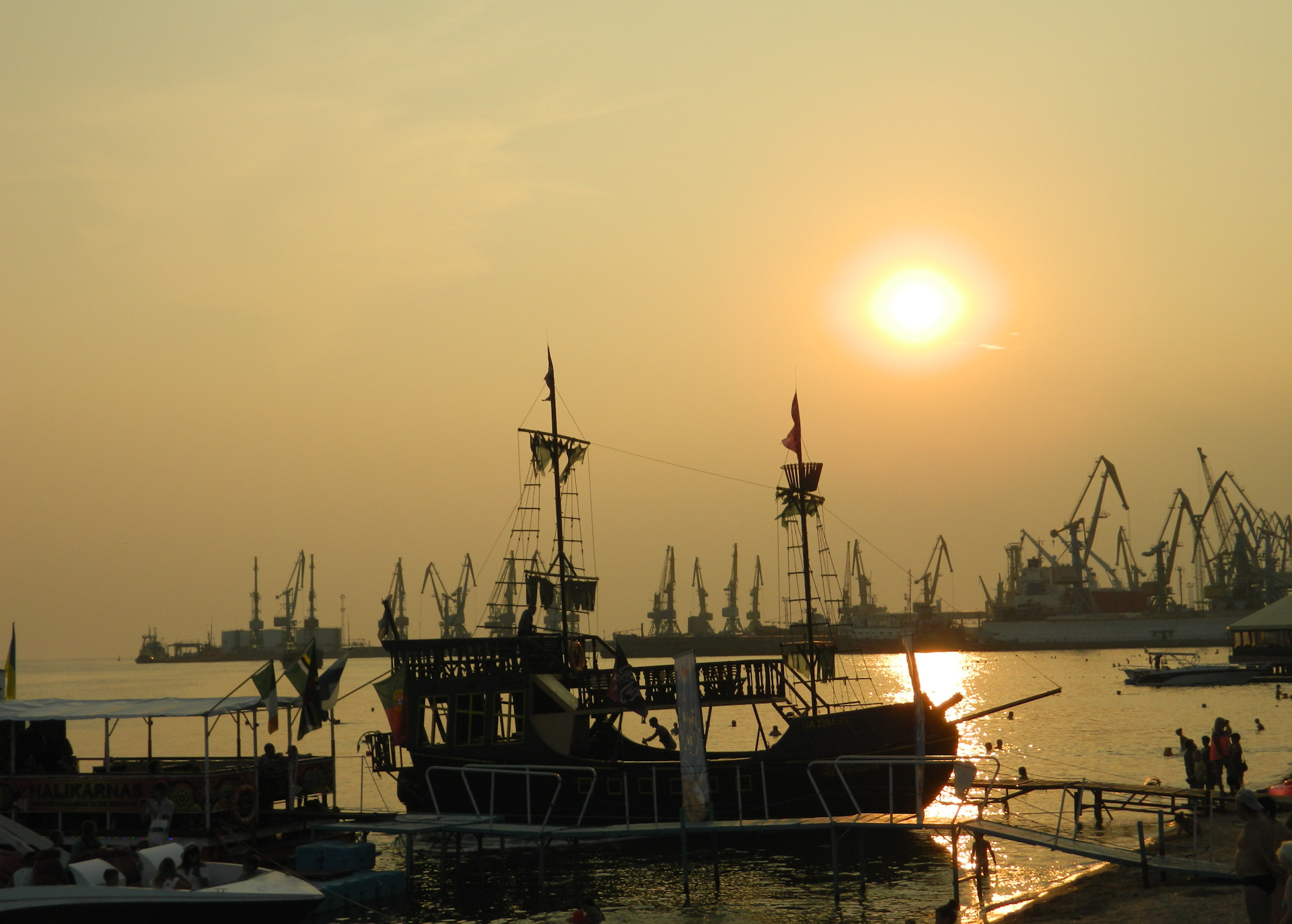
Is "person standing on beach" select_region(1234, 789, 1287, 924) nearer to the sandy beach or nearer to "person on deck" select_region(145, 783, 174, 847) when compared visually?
the sandy beach

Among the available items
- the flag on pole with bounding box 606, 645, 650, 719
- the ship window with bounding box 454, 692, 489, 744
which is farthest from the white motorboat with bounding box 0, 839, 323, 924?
the ship window with bounding box 454, 692, 489, 744

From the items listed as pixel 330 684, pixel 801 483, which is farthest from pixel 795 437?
pixel 330 684

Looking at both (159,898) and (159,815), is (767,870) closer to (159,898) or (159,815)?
(159,815)

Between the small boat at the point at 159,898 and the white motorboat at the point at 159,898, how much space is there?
0.01 metres

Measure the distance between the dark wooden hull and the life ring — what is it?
453 cm

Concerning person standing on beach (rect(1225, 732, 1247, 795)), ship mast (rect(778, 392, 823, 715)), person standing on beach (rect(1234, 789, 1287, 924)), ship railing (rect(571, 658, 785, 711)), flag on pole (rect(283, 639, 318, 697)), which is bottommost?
person standing on beach (rect(1225, 732, 1247, 795))

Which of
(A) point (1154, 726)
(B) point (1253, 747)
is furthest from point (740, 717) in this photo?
(B) point (1253, 747)

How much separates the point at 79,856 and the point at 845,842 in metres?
19.3

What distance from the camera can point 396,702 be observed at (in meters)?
32.4

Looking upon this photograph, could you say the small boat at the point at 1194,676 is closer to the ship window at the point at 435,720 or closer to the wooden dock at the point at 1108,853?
the ship window at the point at 435,720

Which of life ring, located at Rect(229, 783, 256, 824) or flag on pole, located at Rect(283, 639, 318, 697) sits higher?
flag on pole, located at Rect(283, 639, 318, 697)

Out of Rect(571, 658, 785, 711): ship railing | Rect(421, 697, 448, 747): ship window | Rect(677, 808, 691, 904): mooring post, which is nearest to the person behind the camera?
Rect(677, 808, 691, 904): mooring post

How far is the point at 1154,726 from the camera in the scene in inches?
2881

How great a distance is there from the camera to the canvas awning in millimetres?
26828
